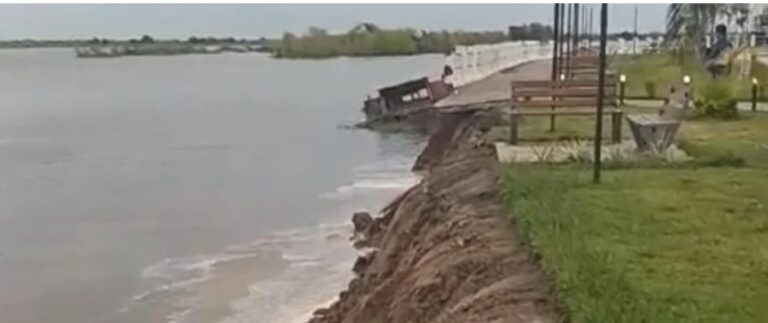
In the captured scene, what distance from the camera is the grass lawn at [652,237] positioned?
5.60 metres

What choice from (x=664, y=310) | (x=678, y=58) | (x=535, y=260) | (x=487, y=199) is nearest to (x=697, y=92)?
(x=487, y=199)

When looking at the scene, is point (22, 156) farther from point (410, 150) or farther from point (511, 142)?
Answer: point (511, 142)

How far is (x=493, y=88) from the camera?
2411 centimetres

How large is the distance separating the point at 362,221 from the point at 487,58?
50.4 feet

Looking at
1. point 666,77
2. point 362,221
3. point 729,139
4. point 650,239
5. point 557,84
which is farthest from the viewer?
point 666,77

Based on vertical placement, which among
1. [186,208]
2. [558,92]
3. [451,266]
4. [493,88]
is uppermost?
[558,92]

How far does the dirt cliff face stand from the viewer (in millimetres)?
6309

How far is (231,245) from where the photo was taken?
48.8ft

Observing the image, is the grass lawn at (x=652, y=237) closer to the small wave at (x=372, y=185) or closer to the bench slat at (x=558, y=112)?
the bench slat at (x=558, y=112)

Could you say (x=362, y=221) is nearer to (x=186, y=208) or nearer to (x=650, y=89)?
(x=186, y=208)

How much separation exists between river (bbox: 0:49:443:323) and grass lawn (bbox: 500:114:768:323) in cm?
300

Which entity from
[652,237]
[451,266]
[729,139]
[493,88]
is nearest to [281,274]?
[729,139]

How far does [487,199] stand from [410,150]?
634 inches

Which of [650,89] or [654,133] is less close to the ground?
[654,133]
